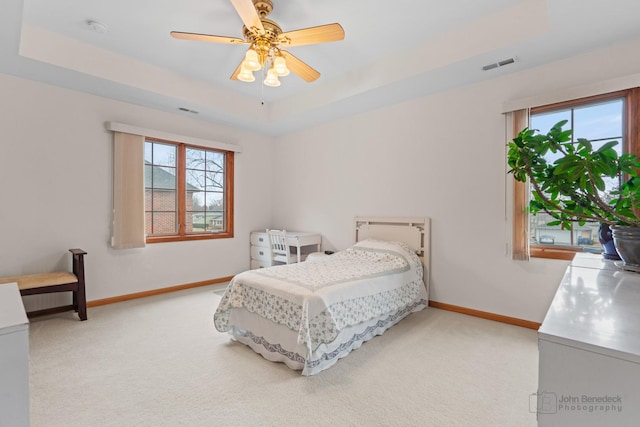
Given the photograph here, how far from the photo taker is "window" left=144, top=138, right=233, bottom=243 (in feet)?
13.1

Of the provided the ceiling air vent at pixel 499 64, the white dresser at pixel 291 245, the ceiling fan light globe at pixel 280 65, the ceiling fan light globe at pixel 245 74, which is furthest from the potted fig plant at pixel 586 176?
the white dresser at pixel 291 245

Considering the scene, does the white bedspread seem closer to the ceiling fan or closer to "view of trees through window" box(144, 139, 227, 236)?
the ceiling fan

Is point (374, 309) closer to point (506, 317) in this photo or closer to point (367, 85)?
point (506, 317)

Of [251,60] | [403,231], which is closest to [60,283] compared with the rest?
[251,60]

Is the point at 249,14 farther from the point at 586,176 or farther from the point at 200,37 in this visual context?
the point at 586,176

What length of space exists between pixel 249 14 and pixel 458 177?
2.57 m

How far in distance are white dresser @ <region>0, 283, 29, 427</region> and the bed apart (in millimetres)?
1350

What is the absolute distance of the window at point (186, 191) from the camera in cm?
400

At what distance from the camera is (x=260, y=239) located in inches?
191

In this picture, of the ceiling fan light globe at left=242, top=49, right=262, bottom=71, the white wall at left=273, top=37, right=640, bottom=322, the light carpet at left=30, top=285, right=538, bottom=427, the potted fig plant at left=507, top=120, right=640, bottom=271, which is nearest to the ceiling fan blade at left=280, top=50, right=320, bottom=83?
the ceiling fan light globe at left=242, top=49, right=262, bottom=71

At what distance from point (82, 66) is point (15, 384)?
306 centimetres

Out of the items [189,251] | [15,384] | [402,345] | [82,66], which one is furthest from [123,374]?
[82,66]

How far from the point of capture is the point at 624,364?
660 millimetres

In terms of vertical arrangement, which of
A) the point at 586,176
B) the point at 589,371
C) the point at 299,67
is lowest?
the point at 589,371
